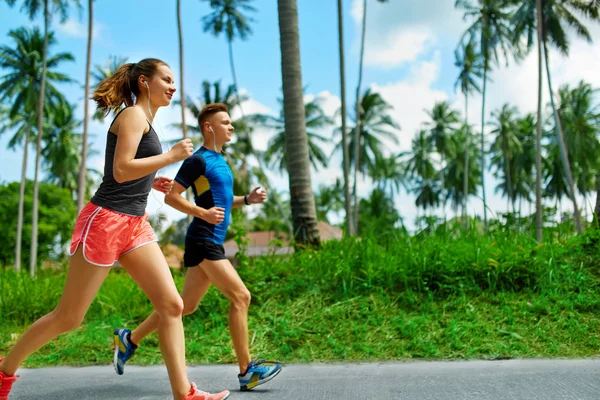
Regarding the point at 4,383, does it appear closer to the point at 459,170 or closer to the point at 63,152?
the point at 63,152

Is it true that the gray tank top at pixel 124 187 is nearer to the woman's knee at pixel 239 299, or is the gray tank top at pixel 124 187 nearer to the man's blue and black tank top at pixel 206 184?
the man's blue and black tank top at pixel 206 184

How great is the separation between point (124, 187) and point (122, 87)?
1.92 feet

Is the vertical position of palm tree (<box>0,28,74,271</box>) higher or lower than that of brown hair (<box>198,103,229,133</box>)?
higher

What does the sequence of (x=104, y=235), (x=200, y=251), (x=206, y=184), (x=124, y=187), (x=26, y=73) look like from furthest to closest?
(x=26, y=73) → (x=206, y=184) → (x=200, y=251) → (x=124, y=187) → (x=104, y=235)

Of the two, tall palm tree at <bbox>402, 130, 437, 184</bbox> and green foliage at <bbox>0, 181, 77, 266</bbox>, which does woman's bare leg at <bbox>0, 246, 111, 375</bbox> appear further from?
tall palm tree at <bbox>402, 130, 437, 184</bbox>

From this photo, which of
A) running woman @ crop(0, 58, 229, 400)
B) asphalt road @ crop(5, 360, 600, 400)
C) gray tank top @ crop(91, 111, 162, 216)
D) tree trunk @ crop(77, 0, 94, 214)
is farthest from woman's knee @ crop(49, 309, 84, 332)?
tree trunk @ crop(77, 0, 94, 214)

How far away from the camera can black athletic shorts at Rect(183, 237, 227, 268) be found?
3.77 metres

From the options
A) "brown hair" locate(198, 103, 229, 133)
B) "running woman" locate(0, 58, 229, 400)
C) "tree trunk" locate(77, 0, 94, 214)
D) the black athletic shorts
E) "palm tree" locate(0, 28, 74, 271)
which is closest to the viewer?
"running woman" locate(0, 58, 229, 400)

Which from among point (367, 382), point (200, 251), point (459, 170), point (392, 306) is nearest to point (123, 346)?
point (200, 251)

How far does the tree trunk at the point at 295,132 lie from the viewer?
7250 mm

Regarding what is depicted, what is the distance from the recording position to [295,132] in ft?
24.6

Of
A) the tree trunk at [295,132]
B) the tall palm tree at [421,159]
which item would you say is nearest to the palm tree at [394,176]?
the tall palm tree at [421,159]

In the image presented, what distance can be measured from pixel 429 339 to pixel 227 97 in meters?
37.8

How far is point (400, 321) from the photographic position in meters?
4.94
